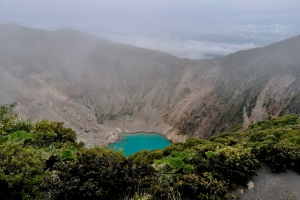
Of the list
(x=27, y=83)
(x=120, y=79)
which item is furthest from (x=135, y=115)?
(x=27, y=83)

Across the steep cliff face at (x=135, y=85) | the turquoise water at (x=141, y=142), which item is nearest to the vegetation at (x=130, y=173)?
the steep cliff face at (x=135, y=85)

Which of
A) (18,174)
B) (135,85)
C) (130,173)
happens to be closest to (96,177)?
(130,173)

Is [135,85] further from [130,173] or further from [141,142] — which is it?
[130,173]

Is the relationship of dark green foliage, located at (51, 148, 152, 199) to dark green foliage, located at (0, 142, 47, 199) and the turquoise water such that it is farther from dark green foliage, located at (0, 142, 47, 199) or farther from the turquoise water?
the turquoise water

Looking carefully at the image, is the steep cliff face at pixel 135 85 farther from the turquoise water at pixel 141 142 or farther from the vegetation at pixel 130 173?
the vegetation at pixel 130 173

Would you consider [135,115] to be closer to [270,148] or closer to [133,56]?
[133,56]
